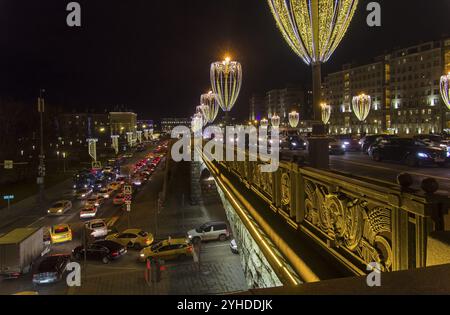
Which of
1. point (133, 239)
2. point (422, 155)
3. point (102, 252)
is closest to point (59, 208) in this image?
point (133, 239)

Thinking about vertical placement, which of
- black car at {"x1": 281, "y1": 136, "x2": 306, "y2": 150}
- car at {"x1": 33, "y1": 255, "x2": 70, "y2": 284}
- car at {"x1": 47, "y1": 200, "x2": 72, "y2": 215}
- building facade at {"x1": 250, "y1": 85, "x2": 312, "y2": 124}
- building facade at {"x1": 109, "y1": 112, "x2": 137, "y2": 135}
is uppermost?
building facade at {"x1": 250, "y1": 85, "x2": 312, "y2": 124}

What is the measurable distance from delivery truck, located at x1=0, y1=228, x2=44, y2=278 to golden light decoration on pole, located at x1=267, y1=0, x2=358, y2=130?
23.3m

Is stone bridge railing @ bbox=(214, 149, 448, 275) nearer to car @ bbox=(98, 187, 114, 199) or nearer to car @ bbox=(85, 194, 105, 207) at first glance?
car @ bbox=(85, 194, 105, 207)

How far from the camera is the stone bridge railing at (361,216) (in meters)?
3.29

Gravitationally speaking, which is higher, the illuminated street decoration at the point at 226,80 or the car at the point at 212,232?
the illuminated street decoration at the point at 226,80

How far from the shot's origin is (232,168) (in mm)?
15172

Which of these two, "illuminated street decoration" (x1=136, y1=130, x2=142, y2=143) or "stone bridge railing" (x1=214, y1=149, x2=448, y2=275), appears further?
"illuminated street decoration" (x1=136, y1=130, x2=142, y2=143)

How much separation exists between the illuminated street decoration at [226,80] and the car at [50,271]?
1437cm

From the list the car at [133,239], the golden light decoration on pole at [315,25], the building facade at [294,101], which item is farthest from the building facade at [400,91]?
the golden light decoration on pole at [315,25]

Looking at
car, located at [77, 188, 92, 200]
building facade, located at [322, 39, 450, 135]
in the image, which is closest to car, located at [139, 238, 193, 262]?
car, located at [77, 188, 92, 200]

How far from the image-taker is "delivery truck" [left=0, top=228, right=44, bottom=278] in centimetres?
2403

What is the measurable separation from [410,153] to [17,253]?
79.9ft

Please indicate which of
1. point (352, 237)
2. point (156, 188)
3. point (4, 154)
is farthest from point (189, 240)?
point (4, 154)

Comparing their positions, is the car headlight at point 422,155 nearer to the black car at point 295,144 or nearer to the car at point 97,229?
the black car at point 295,144
